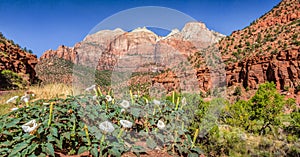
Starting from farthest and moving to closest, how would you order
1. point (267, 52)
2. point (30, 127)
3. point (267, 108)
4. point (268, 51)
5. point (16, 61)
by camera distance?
point (268, 51)
point (267, 52)
point (16, 61)
point (267, 108)
point (30, 127)

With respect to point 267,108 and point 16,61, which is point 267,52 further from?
point 16,61

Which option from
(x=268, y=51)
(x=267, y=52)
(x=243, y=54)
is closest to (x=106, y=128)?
(x=267, y=52)

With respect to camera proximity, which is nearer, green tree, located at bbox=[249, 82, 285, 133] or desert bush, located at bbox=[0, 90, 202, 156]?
desert bush, located at bbox=[0, 90, 202, 156]

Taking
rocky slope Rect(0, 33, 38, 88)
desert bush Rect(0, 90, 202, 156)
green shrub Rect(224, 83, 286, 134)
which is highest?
rocky slope Rect(0, 33, 38, 88)

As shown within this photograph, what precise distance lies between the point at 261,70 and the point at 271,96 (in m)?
23.2

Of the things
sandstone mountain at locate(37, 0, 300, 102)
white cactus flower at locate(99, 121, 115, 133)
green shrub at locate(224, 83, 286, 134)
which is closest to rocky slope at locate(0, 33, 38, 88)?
sandstone mountain at locate(37, 0, 300, 102)

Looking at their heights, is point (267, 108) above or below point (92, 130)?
below

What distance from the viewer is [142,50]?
16.7m

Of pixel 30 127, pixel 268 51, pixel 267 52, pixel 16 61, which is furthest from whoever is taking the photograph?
pixel 268 51

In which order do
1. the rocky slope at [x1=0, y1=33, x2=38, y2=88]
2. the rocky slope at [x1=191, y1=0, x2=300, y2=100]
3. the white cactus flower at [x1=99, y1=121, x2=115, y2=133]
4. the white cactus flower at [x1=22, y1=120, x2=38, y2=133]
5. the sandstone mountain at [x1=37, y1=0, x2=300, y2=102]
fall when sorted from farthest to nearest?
the rocky slope at [x1=191, y1=0, x2=300, y2=100] < the sandstone mountain at [x1=37, y1=0, x2=300, y2=102] < the rocky slope at [x1=0, y1=33, x2=38, y2=88] < the white cactus flower at [x1=99, y1=121, x2=115, y2=133] < the white cactus flower at [x1=22, y1=120, x2=38, y2=133]

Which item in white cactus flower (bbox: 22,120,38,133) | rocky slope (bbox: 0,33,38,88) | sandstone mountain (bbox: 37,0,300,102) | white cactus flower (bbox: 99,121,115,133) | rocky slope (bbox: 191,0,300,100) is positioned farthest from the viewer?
rocky slope (bbox: 191,0,300,100)

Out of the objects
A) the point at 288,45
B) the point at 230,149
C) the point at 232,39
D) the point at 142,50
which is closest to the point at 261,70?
the point at 288,45

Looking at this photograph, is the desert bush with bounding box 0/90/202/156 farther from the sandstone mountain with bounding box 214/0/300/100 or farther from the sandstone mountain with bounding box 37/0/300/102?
the sandstone mountain with bounding box 214/0/300/100

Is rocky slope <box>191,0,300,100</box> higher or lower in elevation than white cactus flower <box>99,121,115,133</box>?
higher
